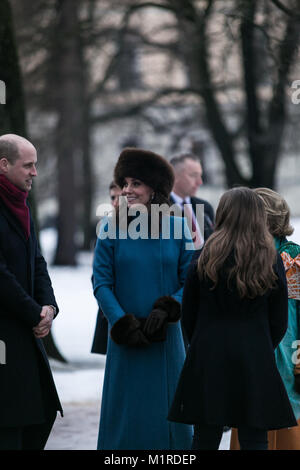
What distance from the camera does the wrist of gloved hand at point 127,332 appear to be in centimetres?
483

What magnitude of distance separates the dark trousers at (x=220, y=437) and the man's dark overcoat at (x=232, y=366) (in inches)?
3.2

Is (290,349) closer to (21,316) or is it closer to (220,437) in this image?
(220,437)

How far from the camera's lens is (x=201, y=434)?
181 inches

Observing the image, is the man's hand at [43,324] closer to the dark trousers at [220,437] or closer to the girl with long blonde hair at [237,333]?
the girl with long blonde hair at [237,333]

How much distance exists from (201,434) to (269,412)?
40 centimetres

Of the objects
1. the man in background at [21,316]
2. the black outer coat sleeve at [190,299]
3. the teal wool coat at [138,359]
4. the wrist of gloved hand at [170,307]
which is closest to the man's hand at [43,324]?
the man in background at [21,316]

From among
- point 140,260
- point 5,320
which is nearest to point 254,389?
point 140,260

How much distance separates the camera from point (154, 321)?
4.86 metres

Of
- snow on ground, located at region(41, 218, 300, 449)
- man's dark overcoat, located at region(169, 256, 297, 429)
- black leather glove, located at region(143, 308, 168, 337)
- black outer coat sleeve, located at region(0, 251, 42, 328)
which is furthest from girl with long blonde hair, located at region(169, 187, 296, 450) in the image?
snow on ground, located at region(41, 218, 300, 449)

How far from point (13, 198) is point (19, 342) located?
784mm

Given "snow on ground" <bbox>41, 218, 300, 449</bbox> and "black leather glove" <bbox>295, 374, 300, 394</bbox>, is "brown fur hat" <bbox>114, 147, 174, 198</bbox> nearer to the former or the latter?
"black leather glove" <bbox>295, 374, 300, 394</bbox>

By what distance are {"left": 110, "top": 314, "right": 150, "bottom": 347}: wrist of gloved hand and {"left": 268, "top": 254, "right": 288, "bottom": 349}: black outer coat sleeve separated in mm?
747

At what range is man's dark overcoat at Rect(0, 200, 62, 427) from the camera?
4.59 meters
